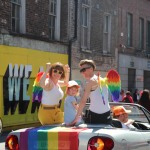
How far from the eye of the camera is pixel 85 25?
22.0m

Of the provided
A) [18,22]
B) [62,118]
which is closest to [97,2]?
[18,22]

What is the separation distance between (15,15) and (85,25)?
18.2 ft

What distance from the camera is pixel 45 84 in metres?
6.31

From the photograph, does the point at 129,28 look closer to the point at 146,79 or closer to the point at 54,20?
the point at 146,79

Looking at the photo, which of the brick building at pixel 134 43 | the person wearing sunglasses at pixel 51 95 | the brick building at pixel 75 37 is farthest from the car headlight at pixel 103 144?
the brick building at pixel 134 43

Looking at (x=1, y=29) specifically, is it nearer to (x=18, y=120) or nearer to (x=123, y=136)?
(x=18, y=120)

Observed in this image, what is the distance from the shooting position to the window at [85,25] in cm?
2164

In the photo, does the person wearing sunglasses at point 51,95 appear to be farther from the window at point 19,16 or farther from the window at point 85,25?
the window at point 85,25

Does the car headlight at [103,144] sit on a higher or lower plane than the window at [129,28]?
lower

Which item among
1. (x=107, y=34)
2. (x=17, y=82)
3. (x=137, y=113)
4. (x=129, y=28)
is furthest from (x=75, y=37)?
(x=137, y=113)

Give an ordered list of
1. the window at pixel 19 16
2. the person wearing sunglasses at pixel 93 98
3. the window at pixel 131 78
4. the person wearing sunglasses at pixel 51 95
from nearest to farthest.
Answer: the person wearing sunglasses at pixel 93 98
the person wearing sunglasses at pixel 51 95
the window at pixel 19 16
the window at pixel 131 78

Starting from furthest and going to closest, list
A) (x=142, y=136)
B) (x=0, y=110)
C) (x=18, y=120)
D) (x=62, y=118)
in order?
(x=18, y=120)
(x=0, y=110)
(x=62, y=118)
(x=142, y=136)

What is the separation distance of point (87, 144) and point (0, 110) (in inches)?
423

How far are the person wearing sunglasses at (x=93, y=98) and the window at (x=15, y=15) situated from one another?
11188 mm
